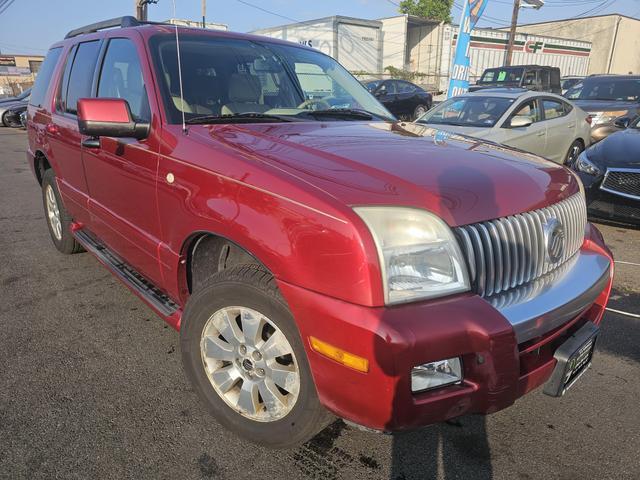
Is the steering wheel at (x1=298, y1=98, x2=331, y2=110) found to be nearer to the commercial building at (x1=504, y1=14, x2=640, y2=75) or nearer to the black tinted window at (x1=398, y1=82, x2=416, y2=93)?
the black tinted window at (x1=398, y1=82, x2=416, y2=93)

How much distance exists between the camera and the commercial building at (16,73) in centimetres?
3744

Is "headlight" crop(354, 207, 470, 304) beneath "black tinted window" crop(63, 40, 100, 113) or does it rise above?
beneath

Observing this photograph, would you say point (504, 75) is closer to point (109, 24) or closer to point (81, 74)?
point (109, 24)

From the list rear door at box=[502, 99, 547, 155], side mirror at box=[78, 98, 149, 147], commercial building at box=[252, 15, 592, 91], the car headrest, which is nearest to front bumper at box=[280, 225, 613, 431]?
side mirror at box=[78, 98, 149, 147]

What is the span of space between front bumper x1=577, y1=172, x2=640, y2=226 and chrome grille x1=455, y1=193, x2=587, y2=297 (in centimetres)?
349

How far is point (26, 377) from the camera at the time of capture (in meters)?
2.70

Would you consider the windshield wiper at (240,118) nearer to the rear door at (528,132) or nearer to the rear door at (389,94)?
the rear door at (528,132)

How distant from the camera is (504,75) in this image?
1616 cm


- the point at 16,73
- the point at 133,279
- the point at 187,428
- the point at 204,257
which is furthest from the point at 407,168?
the point at 16,73

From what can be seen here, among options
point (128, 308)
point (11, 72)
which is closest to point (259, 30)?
point (128, 308)

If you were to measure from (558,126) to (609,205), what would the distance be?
3.48m

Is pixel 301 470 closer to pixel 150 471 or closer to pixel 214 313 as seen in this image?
pixel 150 471

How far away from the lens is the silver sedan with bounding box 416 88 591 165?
23.8 ft

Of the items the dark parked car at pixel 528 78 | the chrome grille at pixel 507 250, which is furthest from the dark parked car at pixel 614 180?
the dark parked car at pixel 528 78
